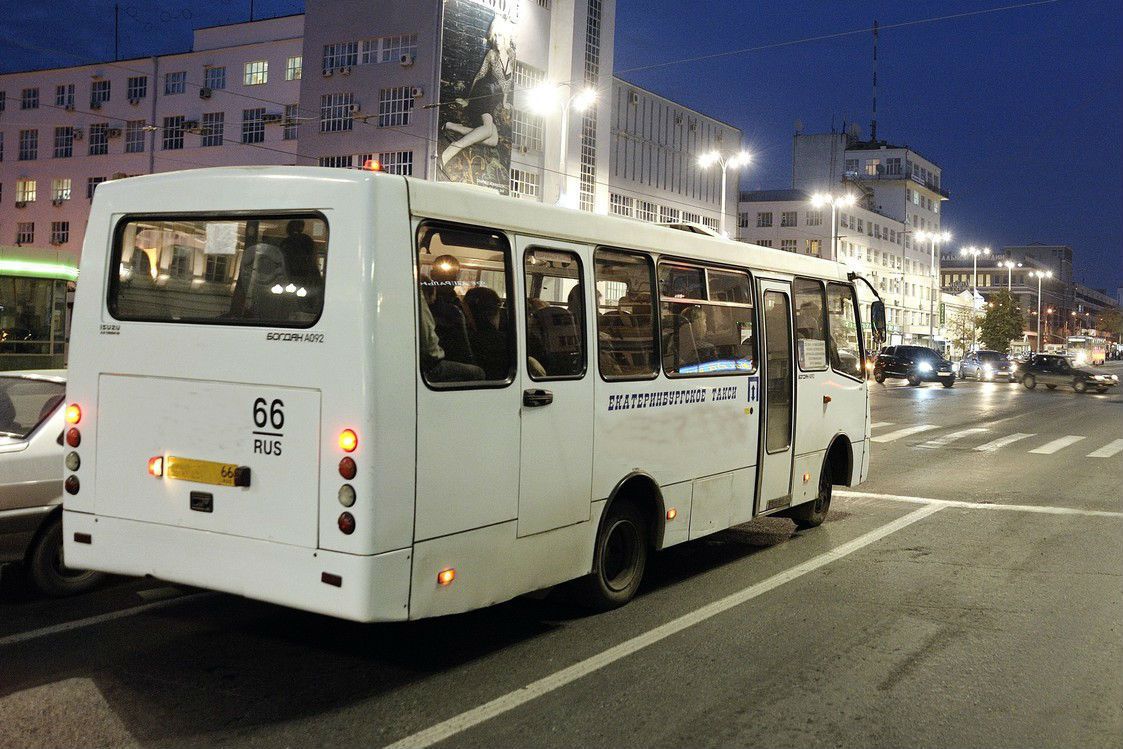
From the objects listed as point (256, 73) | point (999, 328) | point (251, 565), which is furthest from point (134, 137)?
point (999, 328)

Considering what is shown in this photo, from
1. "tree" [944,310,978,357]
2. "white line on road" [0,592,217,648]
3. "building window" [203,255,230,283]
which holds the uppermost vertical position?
"tree" [944,310,978,357]

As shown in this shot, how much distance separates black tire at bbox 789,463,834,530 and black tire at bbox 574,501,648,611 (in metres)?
3.20

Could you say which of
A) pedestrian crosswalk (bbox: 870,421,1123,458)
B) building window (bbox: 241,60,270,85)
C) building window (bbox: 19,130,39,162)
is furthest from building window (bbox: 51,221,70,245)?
pedestrian crosswalk (bbox: 870,421,1123,458)

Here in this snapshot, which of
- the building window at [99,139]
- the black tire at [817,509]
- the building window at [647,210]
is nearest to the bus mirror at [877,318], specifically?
the black tire at [817,509]

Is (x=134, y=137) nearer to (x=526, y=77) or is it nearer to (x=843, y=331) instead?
(x=526, y=77)

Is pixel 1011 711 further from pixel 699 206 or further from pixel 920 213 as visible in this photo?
pixel 920 213

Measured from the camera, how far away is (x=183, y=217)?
19.3 feet

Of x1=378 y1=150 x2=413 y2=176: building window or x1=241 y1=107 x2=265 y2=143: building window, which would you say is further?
x1=241 y1=107 x2=265 y2=143: building window

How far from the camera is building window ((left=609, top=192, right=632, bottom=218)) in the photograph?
59.4m

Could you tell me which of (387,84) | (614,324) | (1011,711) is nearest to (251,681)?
(614,324)

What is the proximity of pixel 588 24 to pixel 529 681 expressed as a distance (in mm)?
52017

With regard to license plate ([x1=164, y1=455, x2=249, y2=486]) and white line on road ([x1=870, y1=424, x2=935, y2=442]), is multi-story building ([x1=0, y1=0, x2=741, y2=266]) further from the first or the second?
license plate ([x1=164, y1=455, x2=249, y2=486])

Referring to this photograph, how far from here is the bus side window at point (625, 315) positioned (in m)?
6.88

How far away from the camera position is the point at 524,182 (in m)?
50.8
